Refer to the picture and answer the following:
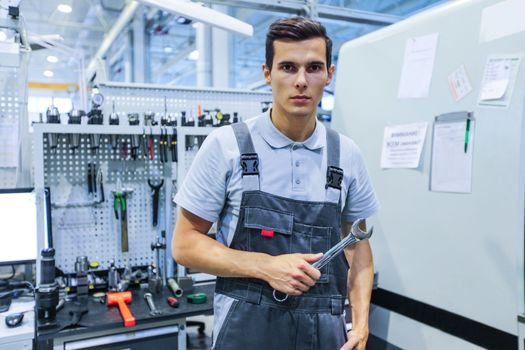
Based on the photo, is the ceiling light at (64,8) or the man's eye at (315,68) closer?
the man's eye at (315,68)

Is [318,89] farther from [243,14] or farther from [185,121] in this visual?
[243,14]

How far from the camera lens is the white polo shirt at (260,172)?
1.06m

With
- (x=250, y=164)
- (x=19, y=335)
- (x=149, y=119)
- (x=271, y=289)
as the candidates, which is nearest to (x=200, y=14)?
(x=149, y=119)

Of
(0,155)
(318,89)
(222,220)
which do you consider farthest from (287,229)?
(0,155)

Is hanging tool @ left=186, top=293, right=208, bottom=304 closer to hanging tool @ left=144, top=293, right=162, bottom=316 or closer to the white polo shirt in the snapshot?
hanging tool @ left=144, top=293, right=162, bottom=316

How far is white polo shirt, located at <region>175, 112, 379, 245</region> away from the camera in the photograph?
1.06 metres

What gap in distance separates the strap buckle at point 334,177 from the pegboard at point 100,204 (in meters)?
1.14

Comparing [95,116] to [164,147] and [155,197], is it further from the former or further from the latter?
[155,197]

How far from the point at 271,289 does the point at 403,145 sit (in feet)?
2.94

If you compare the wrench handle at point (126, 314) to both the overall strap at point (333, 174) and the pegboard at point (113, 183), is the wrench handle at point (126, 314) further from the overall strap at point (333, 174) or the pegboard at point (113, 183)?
the overall strap at point (333, 174)

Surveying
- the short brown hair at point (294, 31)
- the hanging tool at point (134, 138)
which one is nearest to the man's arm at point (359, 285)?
the short brown hair at point (294, 31)

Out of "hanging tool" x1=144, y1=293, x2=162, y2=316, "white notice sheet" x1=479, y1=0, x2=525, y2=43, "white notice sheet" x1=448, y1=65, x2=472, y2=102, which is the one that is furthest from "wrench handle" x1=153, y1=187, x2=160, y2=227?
"white notice sheet" x1=479, y1=0, x2=525, y2=43

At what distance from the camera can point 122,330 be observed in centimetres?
153

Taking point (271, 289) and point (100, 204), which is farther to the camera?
point (100, 204)
